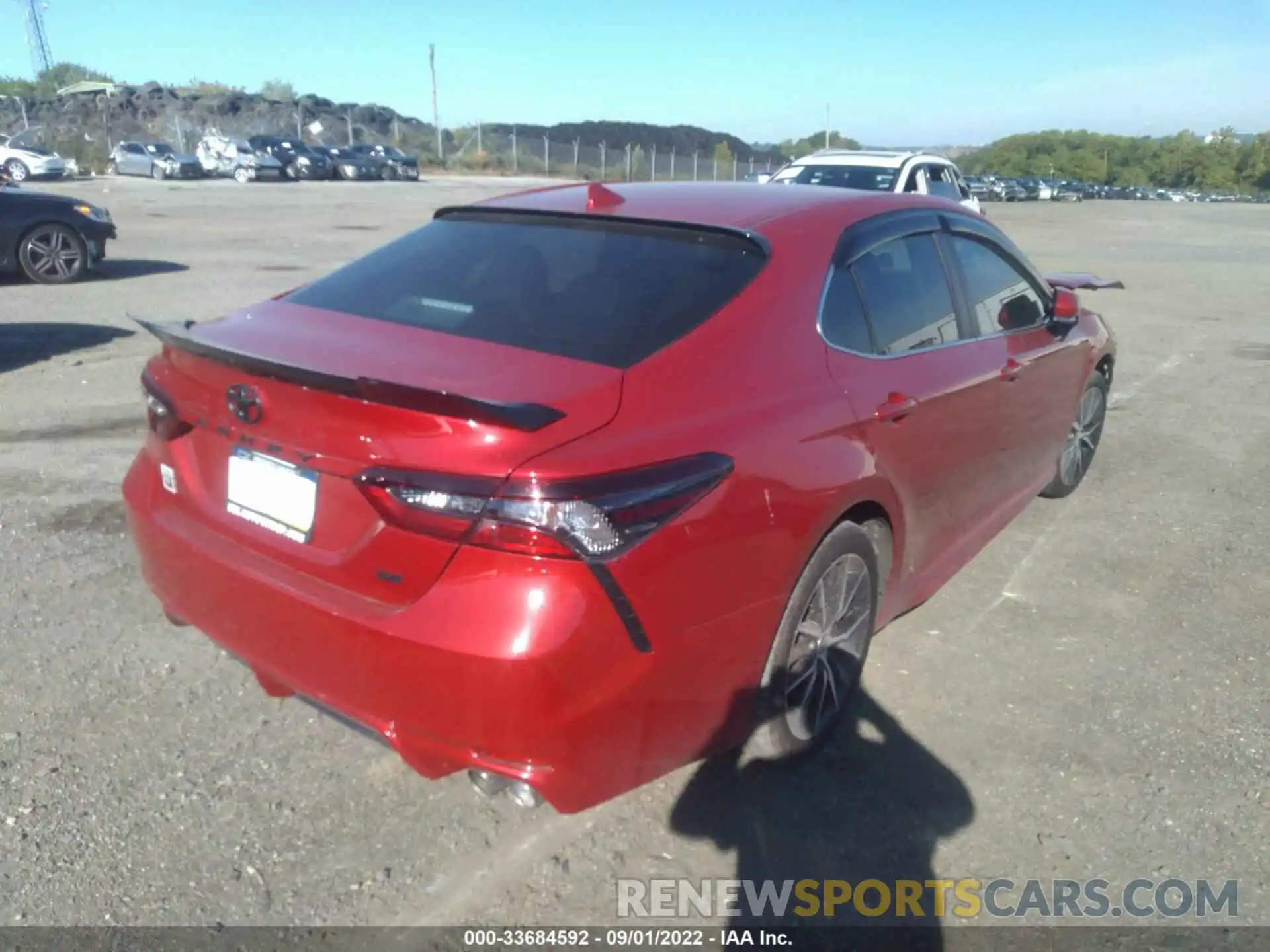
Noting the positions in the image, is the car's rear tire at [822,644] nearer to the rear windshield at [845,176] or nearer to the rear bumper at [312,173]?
the rear windshield at [845,176]

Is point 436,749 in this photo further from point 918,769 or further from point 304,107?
point 304,107

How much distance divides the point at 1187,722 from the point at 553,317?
2531 millimetres

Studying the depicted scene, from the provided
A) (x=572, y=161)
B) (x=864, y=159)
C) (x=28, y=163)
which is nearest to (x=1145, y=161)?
(x=572, y=161)

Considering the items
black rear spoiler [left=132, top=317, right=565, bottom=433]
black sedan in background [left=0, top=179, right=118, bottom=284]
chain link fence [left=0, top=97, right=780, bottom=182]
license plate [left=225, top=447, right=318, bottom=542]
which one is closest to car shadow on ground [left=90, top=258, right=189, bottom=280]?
black sedan in background [left=0, top=179, right=118, bottom=284]

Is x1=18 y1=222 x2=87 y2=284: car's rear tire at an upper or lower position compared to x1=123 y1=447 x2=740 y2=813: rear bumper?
lower

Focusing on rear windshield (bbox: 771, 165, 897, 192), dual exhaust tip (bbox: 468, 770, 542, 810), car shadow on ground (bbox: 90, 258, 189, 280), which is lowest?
car shadow on ground (bbox: 90, 258, 189, 280)

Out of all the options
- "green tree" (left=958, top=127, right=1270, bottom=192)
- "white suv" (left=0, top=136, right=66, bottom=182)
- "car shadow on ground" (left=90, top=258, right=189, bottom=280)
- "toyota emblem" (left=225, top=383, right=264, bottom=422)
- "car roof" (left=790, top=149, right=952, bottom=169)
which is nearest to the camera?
"toyota emblem" (left=225, top=383, right=264, bottom=422)

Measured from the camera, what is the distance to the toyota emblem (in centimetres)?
265

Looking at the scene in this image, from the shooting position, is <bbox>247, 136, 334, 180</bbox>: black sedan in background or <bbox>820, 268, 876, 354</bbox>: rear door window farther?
<bbox>247, 136, 334, 180</bbox>: black sedan in background

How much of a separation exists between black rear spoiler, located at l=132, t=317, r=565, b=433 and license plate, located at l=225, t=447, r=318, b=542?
0.21m

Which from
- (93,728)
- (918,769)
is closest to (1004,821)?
(918,769)

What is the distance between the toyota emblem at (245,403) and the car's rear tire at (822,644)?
1461mm

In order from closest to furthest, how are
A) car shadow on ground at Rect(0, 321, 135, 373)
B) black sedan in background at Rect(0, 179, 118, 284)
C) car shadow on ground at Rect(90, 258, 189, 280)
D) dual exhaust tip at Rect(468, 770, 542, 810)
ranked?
dual exhaust tip at Rect(468, 770, 542, 810) < car shadow on ground at Rect(0, 321, 135, 373) < black sedan in background at Rect(0, 179, 118, 284) < car shadow on ground at Rect(90, 258, 189, 280)

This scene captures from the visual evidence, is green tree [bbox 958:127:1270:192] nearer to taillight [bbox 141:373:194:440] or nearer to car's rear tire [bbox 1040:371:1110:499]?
car's rear tire [bbox 1040:371:1110:499]
